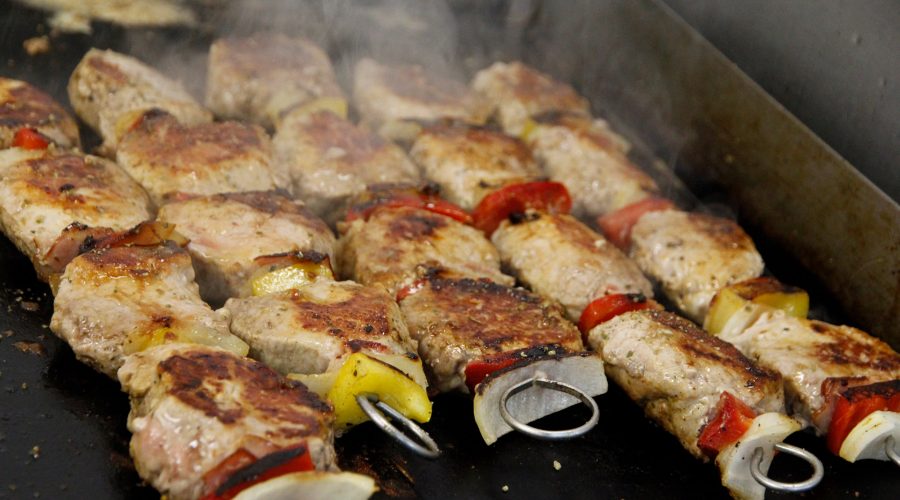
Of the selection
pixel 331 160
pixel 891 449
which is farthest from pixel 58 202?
pixel 891 449

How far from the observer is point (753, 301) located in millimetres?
4289

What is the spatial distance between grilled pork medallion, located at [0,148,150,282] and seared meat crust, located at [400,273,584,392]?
1.31 metres

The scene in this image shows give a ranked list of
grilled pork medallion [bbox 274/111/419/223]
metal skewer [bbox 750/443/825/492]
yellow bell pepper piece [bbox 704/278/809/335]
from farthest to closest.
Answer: grilled pork medallion [bbox 274/111/419/223]
yellow bell pepper piece [bbox 704/278/809/335]
metal skewer [bbox 750/443/825/492]

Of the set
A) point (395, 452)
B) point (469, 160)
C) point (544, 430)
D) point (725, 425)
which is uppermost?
point (469, 160)

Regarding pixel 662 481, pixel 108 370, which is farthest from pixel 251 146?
pixel 662 481

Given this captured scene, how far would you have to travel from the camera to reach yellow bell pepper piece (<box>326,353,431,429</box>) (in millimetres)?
3238

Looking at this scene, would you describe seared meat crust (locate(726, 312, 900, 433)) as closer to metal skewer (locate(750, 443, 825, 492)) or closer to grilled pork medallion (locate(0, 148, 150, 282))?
metal skewer (locate(750, 443, 825, 492))

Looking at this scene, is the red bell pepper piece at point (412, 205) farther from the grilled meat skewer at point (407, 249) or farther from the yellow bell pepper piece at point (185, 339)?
the yellow bell pepper piece at point (185, 339)

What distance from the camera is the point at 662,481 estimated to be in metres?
3.53

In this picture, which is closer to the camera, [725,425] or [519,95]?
[725,425]

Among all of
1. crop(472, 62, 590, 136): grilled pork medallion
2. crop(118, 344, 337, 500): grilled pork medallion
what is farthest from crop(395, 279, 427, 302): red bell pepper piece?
crop(472, 62, 590, 136): grilled pork medallion

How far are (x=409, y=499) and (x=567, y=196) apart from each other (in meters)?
2.24

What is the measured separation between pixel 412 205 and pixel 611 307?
1.10 m

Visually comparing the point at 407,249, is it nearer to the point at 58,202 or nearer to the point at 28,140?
the point at 58,202
